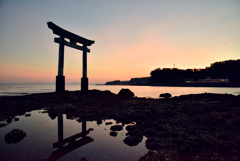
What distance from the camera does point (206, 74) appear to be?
87875 millimetres

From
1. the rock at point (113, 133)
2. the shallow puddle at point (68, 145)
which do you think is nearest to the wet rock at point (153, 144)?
the shallow puddle at point (68, 145)

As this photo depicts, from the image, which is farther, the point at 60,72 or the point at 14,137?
the point at 60,72

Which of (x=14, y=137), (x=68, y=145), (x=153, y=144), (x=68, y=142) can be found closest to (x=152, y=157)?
(x=153, y=144)

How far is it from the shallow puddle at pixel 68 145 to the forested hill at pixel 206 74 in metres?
91.5

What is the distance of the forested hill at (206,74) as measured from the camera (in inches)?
3009

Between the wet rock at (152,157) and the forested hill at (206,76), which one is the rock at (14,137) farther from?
the forested hill at (206,76)

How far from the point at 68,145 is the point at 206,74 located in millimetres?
106350

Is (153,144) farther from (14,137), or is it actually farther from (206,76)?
(206,76)

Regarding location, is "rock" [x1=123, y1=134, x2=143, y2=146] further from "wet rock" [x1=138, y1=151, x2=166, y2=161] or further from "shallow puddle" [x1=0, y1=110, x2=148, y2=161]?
"wet rock" [x1=138, y1=151, x2=166, y2=161]

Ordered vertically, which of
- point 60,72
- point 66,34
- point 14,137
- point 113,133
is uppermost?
point 66,34

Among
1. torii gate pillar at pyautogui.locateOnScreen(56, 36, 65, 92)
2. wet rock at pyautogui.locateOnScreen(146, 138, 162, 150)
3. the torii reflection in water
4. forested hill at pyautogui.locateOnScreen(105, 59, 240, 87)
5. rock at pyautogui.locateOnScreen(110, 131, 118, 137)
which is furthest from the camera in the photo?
forested hill at pyautogui.locateOnScreen(105, 59, 240, 87)

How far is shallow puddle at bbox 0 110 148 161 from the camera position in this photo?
311 cm

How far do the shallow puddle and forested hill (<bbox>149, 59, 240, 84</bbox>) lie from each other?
9150 cm

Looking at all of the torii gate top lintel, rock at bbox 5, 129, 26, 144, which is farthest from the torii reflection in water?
the torii gate top lintel
